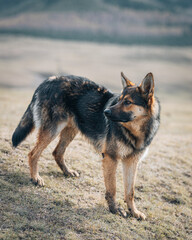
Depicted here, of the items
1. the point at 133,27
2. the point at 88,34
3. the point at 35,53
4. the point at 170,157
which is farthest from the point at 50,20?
the point at 170,157

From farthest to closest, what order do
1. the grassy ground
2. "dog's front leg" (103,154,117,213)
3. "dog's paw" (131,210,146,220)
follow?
"dog's paw" (131,210,146,220), "dog's front leg" (103,154,117,213), the grassy ground

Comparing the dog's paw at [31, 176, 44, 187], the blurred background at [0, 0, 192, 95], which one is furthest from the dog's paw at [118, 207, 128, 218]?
the blurred background at [0, 0, 192, 95]

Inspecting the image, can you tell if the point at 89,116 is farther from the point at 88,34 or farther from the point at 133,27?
the point at 133,27

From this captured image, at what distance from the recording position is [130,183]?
6.62m

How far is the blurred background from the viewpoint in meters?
58.0

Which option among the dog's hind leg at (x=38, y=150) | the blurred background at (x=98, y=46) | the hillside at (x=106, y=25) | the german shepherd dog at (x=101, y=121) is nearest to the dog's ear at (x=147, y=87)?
the german shepherd dog at (x=101, y=121)

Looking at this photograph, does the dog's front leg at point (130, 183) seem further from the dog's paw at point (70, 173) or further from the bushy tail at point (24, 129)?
the bushy tail at point (24, 129)

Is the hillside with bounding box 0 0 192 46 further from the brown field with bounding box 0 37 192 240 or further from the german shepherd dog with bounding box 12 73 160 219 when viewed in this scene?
the german shepherd dog with bounding box 12 73 160 219

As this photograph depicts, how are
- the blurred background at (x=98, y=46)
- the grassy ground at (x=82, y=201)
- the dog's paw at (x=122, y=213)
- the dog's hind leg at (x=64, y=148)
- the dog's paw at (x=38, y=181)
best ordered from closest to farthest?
the grassy ground at (x=82, y=201) < the dog's paw at (x=122, y=213) < the dog's paw at (x=38, y=181) < the dog's hind leg at (x=64, y=148) < the blurred background at (x=98, y=46)

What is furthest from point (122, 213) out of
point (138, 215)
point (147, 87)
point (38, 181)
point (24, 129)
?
point (24, 129)

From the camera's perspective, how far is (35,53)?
81375mm

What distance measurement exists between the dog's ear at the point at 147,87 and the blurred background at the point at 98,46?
130 ft

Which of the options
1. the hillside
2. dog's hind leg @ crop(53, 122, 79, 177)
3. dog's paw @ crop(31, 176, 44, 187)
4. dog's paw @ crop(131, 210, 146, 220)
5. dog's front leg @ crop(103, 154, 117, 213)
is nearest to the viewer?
dog's front leg @ crop(103, 154, 117, 213)

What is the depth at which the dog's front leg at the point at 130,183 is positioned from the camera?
652 centimetres
